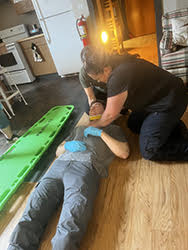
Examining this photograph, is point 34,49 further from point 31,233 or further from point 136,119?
point 31,233

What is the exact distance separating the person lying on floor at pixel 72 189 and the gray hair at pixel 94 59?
0.45 metres

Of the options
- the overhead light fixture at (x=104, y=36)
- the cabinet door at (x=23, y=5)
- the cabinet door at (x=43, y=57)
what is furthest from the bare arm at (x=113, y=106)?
Answer: the cabinet door at (x=23, y=5)

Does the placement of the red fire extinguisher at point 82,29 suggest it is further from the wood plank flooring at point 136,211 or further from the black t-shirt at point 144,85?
the wood plank flooring at point 136,211

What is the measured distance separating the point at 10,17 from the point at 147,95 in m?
4.80

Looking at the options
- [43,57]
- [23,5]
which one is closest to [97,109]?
[43,57]

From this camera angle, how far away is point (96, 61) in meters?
1.17

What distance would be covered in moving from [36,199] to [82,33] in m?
3.07

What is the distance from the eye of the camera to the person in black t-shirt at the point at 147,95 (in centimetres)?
118

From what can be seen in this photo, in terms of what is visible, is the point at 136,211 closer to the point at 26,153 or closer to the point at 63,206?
the point at 63,206

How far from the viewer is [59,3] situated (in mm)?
3297

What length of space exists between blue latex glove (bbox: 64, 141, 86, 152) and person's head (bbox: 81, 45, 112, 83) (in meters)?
0.50

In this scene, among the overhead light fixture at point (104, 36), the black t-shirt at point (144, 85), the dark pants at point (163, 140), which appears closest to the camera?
the black t-shirt at point (144, 85)

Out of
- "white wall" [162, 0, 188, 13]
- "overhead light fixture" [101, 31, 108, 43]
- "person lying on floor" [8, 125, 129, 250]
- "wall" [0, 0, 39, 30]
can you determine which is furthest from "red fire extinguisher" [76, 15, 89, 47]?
"person lying on floor" [8, 125, 129, 250]

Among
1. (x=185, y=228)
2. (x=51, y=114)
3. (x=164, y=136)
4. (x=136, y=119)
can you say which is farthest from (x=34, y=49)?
(x=185, y=228)
